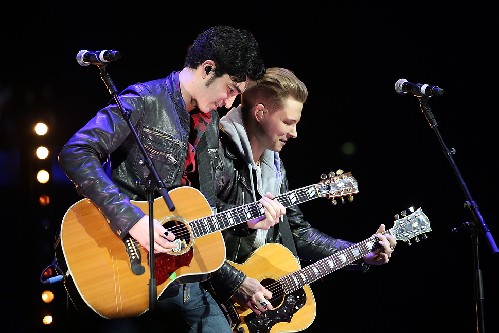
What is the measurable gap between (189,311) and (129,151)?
3.30 ft

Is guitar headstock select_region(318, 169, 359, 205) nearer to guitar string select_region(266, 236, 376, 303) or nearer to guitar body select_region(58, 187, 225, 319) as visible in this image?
guitar string select_region(266, 236, 376, 303)

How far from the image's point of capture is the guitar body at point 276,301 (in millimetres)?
4164

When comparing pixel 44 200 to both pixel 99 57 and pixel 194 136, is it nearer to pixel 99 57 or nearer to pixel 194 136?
pixel 194 136

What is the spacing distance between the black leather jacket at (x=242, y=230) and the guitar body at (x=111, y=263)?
0.63 meters

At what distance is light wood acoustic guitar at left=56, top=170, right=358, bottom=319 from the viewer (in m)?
3.07

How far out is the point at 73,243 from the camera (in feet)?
10.2

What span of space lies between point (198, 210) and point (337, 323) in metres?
3.26

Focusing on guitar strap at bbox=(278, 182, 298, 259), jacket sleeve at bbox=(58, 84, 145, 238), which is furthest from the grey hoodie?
jacket sleeve at bbox=(58, 84, 145, 238)

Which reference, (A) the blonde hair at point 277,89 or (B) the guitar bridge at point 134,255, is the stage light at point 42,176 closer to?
(A) the blonde hair at point 277,89

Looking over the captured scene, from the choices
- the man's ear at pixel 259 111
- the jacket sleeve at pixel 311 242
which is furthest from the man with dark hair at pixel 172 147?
the jacket sleeve at pixel 311 242

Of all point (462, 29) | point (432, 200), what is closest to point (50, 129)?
point (432, 200)

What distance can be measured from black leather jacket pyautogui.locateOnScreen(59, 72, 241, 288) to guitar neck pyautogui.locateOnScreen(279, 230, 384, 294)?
22.3 inches

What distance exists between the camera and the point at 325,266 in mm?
4602

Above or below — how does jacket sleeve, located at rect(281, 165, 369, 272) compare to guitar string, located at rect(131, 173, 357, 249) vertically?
below
